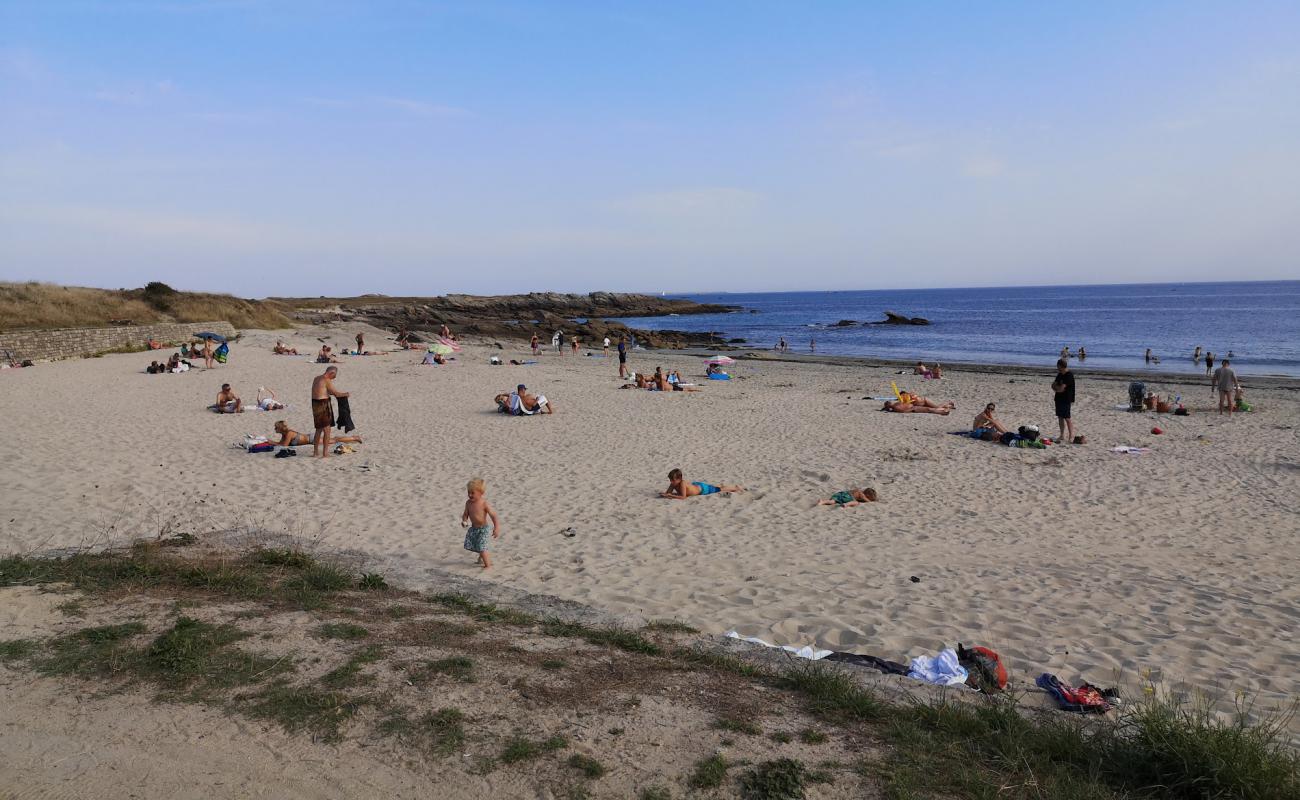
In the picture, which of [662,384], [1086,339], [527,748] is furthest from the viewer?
[1086,339]

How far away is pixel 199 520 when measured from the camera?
8.80 metres

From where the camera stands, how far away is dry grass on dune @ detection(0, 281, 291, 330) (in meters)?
30.2

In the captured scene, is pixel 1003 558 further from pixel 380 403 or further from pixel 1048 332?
pixel 1048 332

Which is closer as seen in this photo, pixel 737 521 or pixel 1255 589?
pixel 1255 589

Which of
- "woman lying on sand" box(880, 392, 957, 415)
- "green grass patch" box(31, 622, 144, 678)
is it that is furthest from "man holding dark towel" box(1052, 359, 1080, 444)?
"green grass patch" box(31, 622, 144, 678)

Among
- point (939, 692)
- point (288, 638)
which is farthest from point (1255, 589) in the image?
point (288, 638)

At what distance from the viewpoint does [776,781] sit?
3.48 metres

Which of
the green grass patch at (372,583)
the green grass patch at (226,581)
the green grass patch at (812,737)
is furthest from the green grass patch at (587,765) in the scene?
the green grass patch at (226,581)

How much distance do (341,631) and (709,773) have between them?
2.85m

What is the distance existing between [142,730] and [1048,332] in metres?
60.2

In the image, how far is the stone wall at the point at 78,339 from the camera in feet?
84.1

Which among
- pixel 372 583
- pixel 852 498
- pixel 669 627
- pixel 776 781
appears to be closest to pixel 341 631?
pixel 372 583

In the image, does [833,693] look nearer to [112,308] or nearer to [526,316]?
[112,308]

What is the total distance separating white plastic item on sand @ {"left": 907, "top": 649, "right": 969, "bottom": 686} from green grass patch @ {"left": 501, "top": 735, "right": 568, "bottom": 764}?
2417 millimetres
